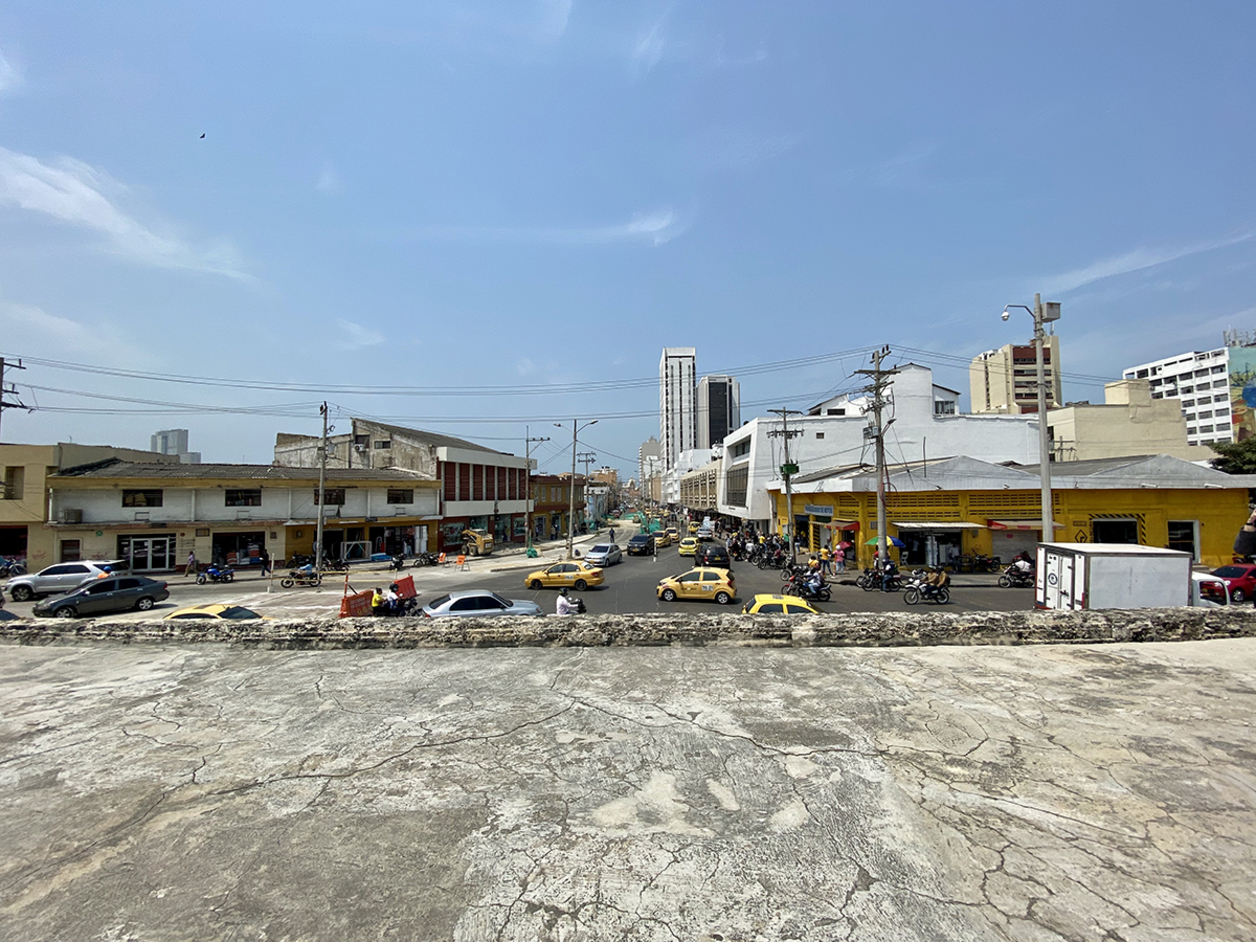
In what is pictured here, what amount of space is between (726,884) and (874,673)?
418 centimetres

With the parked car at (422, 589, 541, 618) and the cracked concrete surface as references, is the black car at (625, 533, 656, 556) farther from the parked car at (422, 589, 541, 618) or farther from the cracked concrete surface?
the cracked concrete surface

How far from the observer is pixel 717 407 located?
166 meters

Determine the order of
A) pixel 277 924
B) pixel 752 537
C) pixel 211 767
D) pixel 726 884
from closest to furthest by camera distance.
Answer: pixel 277 924, pixel 726 884, pixel 211 767, pixel 752 537

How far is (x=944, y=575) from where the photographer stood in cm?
2030

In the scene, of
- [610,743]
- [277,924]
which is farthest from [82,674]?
[610,743]

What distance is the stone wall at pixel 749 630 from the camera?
8109mm

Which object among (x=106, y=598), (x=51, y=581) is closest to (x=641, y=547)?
(x=106, y=598)

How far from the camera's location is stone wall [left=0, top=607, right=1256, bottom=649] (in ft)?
26.6

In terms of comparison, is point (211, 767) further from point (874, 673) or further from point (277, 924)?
point (874, 673)

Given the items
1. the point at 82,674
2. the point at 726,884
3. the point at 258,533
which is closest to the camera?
the point at 726,884

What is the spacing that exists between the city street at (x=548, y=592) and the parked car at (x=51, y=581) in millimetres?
529

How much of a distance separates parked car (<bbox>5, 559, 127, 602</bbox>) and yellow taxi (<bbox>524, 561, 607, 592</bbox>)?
654 inches

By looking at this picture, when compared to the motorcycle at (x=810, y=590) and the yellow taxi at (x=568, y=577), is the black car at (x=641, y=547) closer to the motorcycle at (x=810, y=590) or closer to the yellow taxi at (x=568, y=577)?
the yellow taxi at (x=568, y=577)

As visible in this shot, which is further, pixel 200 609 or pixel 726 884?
pixel 200 609
